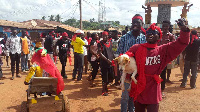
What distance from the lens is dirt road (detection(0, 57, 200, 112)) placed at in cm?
458

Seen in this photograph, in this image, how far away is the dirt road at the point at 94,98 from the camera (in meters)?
4.58

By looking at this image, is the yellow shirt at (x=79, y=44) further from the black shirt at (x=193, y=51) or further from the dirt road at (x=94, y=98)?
the black shirt at (x=193, y=51)

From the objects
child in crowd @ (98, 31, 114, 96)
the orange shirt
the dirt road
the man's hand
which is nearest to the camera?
the man's hand

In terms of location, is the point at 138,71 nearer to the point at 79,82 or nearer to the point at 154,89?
the point at 154,89

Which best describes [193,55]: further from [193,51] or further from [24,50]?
[24,50]

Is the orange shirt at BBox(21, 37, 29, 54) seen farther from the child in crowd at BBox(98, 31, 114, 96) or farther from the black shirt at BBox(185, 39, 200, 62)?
the black shirt at BBox(185, 39, 200, 62)

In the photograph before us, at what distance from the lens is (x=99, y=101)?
16.6 feet

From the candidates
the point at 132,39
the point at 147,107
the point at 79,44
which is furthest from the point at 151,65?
the point at 79,44

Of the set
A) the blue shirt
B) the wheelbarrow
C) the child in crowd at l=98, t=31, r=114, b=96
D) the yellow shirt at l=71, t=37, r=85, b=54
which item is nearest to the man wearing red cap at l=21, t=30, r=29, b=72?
the yellow shirt at l=71, t=37, r=85, b=54

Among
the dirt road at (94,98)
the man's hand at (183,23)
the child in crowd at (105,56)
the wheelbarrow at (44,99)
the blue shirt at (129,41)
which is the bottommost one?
the dirt road at (94,98)

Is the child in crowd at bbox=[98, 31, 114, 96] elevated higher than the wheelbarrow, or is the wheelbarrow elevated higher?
the child in crowd at bbox=[98, 31, 114, 96]

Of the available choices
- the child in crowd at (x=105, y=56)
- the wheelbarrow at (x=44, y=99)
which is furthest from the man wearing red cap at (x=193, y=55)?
the wheelbarrow at (x=44, y=99)

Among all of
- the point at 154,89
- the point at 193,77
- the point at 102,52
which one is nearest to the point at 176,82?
the point at 193,77

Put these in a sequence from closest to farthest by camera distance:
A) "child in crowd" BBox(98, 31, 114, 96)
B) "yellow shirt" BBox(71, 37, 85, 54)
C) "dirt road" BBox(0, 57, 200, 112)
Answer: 1. "dirt road" BBox(0, 57, 200, 112)
2. "child in crowd" BBox(98, 31, 114, 96)
3. "yellow shirt" BBox(71, 37, 85, 54)
